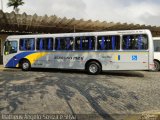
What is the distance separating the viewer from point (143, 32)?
14.9 metres

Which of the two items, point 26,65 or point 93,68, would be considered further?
point 26,65

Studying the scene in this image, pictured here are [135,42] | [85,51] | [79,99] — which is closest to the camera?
[79,99]

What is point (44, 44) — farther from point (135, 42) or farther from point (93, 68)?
point (135, 42)

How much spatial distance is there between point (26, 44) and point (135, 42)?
286 inches

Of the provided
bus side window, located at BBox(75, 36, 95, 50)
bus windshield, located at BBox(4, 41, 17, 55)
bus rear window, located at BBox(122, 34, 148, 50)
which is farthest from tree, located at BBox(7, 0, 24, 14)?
bus rear window, located at BBox(122, 34, 148, 50)

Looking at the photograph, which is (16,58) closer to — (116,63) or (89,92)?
(116,63)

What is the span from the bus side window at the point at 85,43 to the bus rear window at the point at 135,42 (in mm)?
1836

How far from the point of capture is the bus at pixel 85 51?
1495 cm

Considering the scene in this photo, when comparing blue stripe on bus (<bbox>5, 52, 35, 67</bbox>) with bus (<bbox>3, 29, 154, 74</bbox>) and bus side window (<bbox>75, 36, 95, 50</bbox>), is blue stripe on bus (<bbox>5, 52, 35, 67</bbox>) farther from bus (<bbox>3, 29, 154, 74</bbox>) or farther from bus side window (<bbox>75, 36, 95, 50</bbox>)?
bus side window (<bbox>75, 36, 95, 50</bbox>)

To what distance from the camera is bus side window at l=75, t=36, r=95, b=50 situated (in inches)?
637

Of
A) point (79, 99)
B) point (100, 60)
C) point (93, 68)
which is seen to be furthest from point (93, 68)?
point (79, 99)

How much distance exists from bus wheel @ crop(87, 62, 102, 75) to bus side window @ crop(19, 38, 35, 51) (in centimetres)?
414

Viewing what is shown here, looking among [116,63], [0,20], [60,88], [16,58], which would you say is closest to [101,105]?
[60,88]

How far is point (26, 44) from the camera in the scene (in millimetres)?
18453
